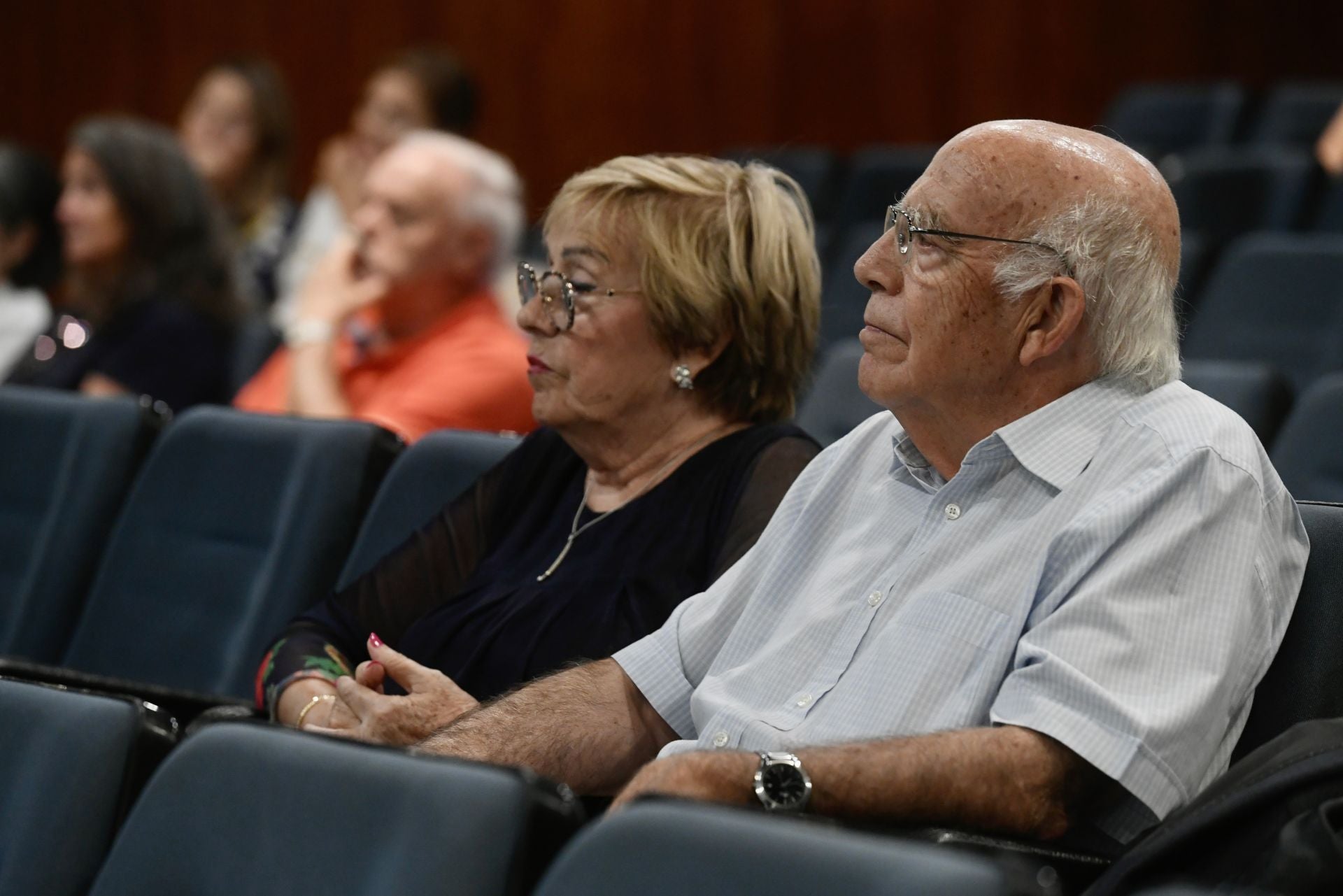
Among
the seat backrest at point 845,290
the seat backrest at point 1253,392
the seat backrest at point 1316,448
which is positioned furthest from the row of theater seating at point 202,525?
the seat backrest at point 845,290

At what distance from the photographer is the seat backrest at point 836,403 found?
2.63m

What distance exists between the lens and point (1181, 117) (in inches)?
215

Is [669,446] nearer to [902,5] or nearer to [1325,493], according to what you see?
[1325,493]

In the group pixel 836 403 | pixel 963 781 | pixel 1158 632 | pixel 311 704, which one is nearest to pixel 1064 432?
pixel 1158 632

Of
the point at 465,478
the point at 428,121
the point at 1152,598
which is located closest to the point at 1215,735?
the point at 1152,598

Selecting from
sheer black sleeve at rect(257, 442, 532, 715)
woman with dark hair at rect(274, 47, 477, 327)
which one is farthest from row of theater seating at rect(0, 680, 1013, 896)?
woman with dark hair at rect(274, 47, 477, 327)

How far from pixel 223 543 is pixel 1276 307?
2.09 meters

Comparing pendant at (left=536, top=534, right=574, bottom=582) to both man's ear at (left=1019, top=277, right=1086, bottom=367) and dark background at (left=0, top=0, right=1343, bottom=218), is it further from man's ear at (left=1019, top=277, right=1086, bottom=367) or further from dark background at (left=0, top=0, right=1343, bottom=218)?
dark background at (left=0, top=0, right=1343, bottom=218)

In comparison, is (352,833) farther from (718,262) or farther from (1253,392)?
(1253,392)

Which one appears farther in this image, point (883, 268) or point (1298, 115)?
point (1298, 115)

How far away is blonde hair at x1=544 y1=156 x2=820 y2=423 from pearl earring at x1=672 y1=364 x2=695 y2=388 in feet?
0.07

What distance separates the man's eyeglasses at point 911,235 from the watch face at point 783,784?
1.65 feet

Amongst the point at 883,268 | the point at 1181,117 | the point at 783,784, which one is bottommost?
the point at 1181,117

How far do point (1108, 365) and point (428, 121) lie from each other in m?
3.49
